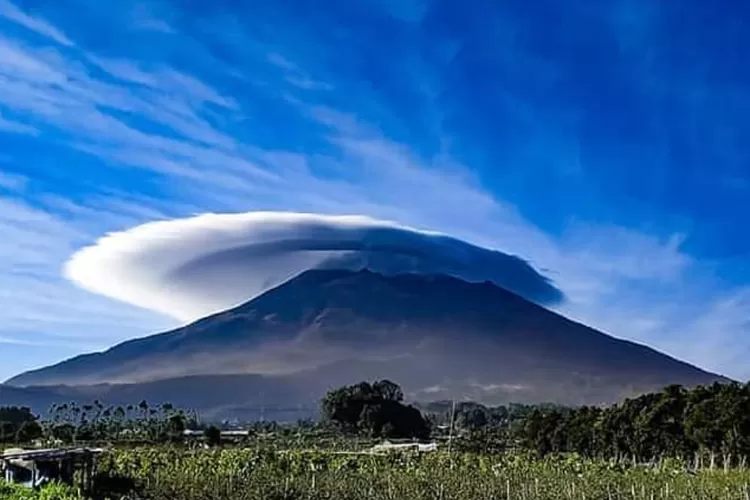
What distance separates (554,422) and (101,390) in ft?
339

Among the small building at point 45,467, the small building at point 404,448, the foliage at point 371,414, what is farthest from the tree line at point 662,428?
the small building at point 45,467

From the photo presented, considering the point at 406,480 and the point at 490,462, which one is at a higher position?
the point at 490,462

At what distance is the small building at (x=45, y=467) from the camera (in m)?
16.7

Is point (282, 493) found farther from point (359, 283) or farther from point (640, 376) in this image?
point (359, 283)

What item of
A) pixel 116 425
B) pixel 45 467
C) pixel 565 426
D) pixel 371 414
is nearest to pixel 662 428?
pixel 565 426

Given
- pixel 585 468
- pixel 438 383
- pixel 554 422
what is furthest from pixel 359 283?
pixel 585 468

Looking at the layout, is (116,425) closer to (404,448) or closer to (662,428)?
(404,448)

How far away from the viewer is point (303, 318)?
14525 cm

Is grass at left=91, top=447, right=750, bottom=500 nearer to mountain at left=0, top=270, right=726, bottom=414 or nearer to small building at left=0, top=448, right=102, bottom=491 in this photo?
small building at left=0, top=448, right=102, bottom=491

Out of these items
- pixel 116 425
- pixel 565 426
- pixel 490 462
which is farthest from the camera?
pixel 116 425

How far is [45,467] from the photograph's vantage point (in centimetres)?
1706

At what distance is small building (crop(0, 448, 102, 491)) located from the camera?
658 inches

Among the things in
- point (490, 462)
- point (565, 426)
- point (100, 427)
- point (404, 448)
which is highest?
point (565, 426)

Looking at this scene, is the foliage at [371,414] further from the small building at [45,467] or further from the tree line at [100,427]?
the small building at [45,467]
